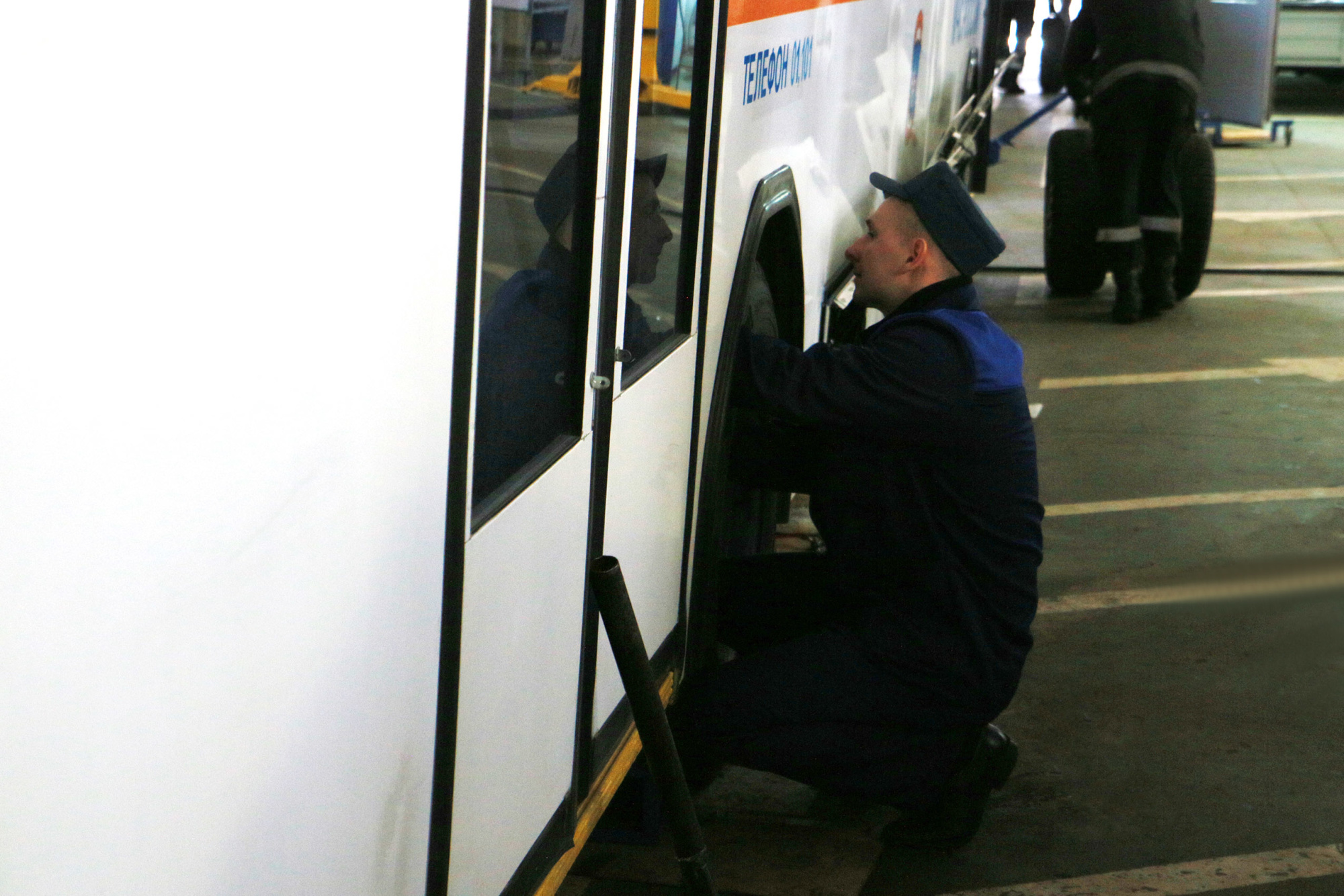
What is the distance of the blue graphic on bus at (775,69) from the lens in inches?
102

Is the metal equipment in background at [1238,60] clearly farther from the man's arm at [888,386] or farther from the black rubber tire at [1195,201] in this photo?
the man's arm at [888,386]

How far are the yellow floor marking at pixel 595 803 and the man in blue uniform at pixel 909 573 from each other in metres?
0.48

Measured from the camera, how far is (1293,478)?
5035 mm

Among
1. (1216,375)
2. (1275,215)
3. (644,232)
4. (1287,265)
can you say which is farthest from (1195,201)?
(644,232)

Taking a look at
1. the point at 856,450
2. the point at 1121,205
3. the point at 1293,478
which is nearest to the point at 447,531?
the point at 856,450

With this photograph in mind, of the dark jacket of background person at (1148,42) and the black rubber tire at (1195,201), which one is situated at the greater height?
the dark jacket of background person at (1148,42)

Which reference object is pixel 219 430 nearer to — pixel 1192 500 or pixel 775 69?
pixel 775 69

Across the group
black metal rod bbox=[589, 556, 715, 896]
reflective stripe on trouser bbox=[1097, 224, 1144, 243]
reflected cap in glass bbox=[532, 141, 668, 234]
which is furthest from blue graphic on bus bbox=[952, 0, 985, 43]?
black metal rod bbox=[589, 556, 715, 896]

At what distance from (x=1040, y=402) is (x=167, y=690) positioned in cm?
512

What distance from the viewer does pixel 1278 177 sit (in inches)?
426

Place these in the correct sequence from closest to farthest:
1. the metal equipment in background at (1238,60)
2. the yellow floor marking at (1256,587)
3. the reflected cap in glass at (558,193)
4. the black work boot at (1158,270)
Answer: the yellow floor marking at (1256,587) → the reflected cap in glass at (558,193) → the black work boot at (1158,270) → the metal equipment in background at (1238,60)

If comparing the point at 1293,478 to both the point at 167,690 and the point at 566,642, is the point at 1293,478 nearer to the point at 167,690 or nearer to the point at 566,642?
the point at 566,642

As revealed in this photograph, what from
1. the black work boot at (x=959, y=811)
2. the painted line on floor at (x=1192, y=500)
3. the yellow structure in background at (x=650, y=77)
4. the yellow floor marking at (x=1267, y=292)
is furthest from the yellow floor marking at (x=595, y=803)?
the yellow floor marking at (x=1267, y=292)

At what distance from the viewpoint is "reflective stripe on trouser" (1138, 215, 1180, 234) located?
690 centimetres
